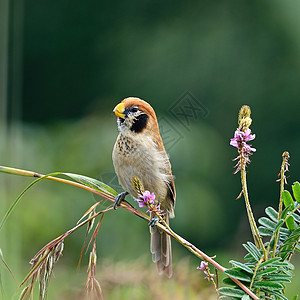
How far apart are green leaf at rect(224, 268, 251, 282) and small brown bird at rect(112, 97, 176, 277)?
561 mm

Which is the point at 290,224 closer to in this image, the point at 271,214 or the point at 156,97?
the point at 271,214

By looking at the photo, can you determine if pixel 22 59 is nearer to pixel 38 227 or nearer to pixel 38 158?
pixel 38 158

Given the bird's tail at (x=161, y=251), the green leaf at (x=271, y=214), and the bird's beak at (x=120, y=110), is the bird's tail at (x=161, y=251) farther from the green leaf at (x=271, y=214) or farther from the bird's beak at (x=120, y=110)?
the green leaf at (x=271, y=214)

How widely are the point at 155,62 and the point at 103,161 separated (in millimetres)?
1165

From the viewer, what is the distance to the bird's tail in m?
1.05

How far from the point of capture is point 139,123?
113cm

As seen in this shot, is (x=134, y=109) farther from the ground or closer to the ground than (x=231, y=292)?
farther from the ground

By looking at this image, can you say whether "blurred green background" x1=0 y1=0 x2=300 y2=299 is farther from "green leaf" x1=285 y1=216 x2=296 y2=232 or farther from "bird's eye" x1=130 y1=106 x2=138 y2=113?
"green leaf" x1=285 y1=216 x2=296 y2=232

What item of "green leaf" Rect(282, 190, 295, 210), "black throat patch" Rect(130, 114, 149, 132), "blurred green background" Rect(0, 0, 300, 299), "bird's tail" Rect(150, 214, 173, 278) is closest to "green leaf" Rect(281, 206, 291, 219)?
"green leaf" Rect(282, 190, 295, 210)

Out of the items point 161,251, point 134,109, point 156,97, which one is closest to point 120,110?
point 134,109

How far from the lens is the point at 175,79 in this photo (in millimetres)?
3064

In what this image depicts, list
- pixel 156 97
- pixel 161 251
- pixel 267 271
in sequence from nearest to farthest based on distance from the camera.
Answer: pixel 267 271 < pixel 161 251 < pixel 156 97

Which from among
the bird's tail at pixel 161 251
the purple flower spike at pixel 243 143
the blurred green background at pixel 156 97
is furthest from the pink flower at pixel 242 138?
the blurred green background at pixel 156 97

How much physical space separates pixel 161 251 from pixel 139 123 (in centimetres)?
26
